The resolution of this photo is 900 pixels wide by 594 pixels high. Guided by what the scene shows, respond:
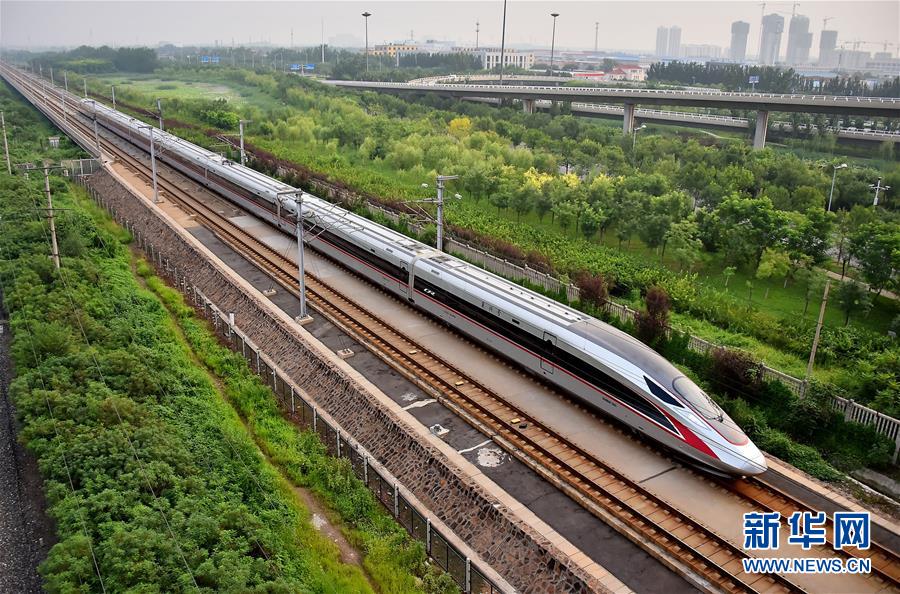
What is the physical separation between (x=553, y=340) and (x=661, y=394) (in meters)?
4.23

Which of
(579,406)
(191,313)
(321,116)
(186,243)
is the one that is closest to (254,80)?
(321,116)

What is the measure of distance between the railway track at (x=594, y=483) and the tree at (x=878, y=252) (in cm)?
1657

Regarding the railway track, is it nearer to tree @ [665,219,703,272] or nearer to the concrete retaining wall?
the concrete retaining wall

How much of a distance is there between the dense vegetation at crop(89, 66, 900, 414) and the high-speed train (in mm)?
6167

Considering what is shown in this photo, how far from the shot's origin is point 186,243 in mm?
37781

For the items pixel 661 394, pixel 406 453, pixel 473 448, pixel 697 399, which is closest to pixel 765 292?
pixel 697 399

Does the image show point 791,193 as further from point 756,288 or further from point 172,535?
point 172,535

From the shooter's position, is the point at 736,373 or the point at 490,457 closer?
the point at 490,457

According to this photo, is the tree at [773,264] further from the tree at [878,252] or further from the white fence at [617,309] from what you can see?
the white fence at [617,309]

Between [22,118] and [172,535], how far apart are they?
85.0 metres

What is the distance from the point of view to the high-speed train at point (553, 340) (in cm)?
1880

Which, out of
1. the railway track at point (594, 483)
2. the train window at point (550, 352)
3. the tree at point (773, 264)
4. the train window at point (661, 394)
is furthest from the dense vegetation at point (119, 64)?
the train window at point (661, 394)

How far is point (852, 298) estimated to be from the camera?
29172 millimetres

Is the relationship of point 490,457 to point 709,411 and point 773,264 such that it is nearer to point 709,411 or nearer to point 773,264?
point 709,411
